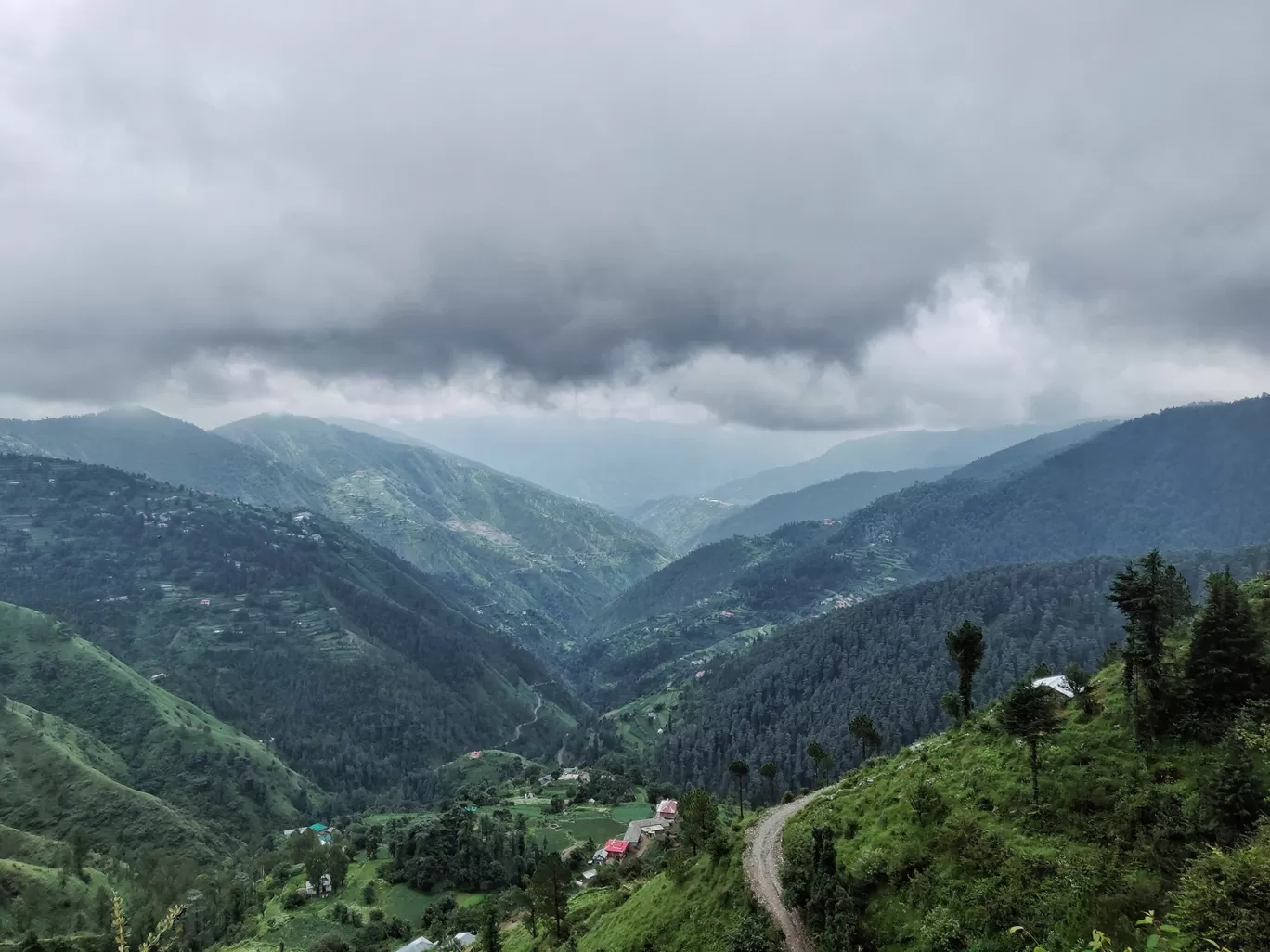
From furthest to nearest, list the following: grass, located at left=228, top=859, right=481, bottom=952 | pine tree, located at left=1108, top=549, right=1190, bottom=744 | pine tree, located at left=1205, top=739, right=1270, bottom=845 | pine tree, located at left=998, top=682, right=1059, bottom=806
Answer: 1. grass, located at left=228, top=859, right=481, bottom=952
2. pine tree, located at left=998, top=682, right=1059, bottom=806
3. pine tree, located at left=1108, top=549, right=1190, bottom=744
4. pine tree, located at left=1205, top=739, right=1270, bottom=845

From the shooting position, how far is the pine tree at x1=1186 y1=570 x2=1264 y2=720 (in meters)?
48.5

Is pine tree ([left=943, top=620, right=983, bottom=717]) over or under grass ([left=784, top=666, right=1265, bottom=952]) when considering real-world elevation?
over

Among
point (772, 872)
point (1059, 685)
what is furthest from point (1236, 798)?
point (1059, 685)

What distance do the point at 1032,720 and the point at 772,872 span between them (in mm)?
28094

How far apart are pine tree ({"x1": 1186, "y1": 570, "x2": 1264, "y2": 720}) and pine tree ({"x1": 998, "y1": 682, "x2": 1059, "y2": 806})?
1023 centimetres

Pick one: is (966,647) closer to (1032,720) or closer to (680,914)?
(1032,720)

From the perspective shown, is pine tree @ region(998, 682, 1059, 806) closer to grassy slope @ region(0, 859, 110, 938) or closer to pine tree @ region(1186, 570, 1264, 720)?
pine tree @ region(1186, 570, 1264, 720)

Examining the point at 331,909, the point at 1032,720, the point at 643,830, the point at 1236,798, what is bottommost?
the point at 331,909

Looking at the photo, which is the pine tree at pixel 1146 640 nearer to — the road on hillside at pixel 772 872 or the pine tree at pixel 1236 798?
the pine tree at pixel 1236 798

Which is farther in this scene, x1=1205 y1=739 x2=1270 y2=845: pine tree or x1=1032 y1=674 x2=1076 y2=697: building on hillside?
x1=1032 y1=674 x2=1076 y2=697: building on hillside

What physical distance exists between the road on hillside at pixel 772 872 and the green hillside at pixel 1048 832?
7.08ft

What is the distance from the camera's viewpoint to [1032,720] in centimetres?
5138

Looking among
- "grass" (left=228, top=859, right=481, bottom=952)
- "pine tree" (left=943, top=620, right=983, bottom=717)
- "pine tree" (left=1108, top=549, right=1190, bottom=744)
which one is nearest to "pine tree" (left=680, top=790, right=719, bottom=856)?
"pine tree" (left=943, top=620, right=983, bottom=717)

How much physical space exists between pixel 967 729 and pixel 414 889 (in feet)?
409
